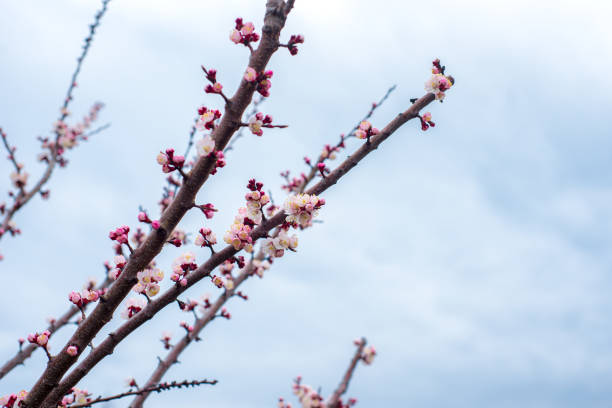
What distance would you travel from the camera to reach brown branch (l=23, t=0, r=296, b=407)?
2.62 meters

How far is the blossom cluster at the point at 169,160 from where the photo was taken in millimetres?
2719

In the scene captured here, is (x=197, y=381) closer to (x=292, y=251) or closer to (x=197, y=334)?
(x=292, y=251)

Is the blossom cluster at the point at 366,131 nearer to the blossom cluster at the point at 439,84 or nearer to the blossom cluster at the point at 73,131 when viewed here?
the blossom cluster at the point at 439,84

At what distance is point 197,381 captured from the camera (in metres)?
2.93

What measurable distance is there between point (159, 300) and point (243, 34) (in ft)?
5.57

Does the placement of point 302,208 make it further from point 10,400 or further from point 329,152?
point 329,152

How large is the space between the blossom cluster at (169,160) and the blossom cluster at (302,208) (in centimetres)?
69

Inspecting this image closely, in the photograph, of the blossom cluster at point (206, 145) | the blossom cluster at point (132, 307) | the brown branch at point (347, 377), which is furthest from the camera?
the brown branch at point (347, 377)

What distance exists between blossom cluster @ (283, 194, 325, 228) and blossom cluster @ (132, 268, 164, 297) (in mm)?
895

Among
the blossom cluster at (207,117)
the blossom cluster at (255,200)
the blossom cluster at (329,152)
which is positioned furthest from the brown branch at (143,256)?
the blossom cluster at (329,152)

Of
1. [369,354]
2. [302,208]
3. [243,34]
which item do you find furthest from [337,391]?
[243,34]

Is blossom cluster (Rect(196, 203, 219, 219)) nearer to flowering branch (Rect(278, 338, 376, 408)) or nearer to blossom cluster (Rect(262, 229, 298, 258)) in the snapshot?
blossom cluster (Rect(262, 229, 298, 258))

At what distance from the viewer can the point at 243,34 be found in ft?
9.44

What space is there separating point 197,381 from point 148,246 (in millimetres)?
948
